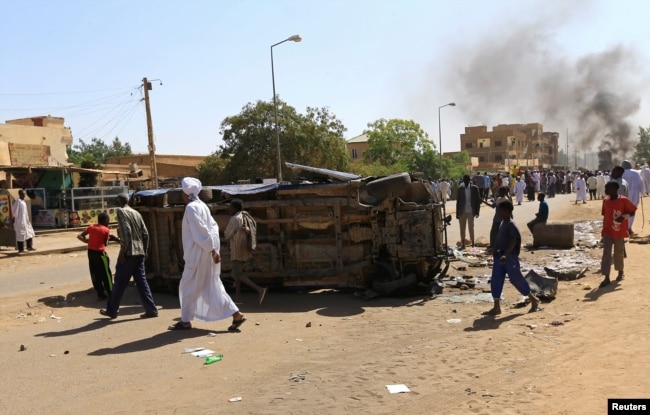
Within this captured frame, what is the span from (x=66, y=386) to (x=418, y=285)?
5.40 meters

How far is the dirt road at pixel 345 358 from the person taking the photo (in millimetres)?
4777

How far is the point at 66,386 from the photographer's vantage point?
17.8 feet

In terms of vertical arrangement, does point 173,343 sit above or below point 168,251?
below

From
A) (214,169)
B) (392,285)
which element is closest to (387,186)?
(392,285)

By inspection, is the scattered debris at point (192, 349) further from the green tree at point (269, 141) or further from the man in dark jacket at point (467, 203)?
the green tree at point (269, 141)

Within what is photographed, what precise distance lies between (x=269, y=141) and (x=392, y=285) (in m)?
30.4

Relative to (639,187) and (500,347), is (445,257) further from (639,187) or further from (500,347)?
(639,187)

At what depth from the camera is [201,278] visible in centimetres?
724

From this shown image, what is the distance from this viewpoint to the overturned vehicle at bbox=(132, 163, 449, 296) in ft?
29.8

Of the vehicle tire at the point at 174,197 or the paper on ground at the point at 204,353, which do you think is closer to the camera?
the paper on ground at the point at 204,353

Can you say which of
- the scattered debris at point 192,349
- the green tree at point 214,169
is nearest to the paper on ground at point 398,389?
the scattered debris at point 192,349

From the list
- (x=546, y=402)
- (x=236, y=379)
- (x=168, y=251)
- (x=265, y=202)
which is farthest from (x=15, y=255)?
(x=546, y=402)

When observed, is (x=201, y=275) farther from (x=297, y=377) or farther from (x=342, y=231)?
(x=342, y=231)

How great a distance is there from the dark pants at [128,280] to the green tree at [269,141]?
1183 inches
